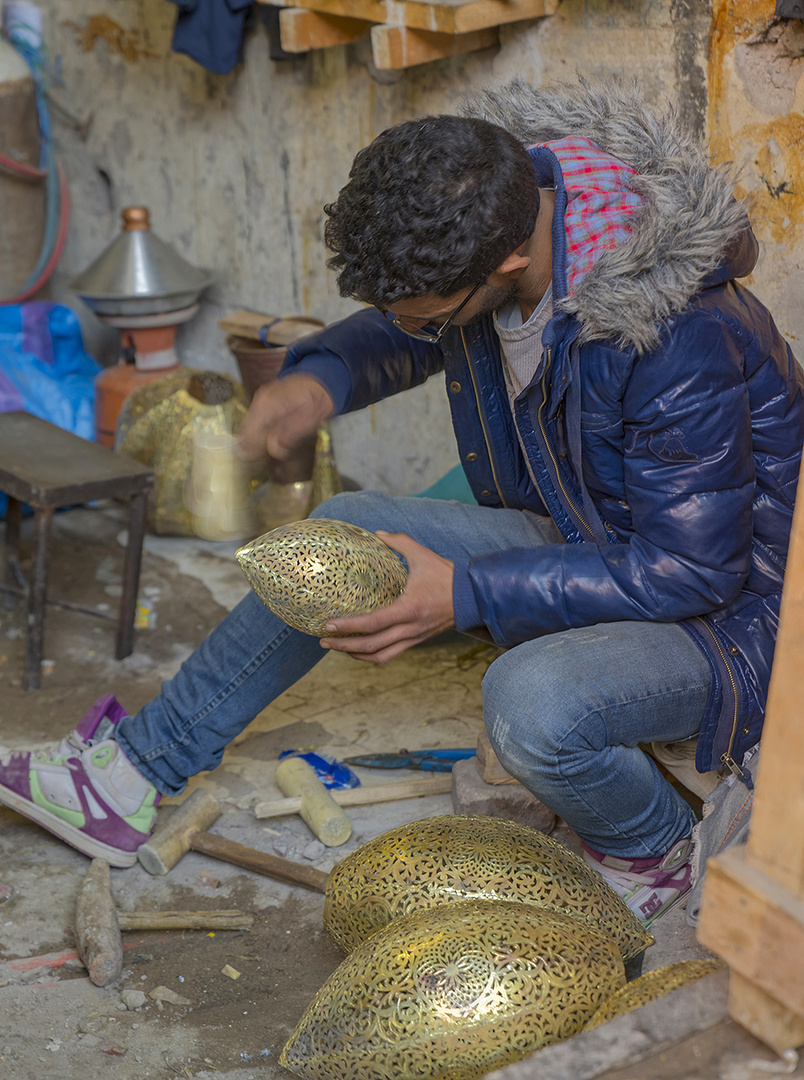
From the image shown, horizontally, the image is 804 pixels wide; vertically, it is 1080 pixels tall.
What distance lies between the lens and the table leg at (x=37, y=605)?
11.3 feet

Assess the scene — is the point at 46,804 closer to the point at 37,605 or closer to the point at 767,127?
the point at 37,605

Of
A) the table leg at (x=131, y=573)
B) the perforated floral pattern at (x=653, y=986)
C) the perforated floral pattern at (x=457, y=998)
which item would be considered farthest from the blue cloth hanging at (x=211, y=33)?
the perforated floral pattern at (x=653, y=986)

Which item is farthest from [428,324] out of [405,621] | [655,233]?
[405,621]

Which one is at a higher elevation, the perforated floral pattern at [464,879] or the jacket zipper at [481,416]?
the jacket zipper at [481,416]

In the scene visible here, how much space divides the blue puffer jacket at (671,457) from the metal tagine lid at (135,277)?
3.24 metres

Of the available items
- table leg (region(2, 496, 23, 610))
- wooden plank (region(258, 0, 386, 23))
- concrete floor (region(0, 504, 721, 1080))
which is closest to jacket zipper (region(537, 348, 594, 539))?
concrete floor (region(0, 504, 721, 1080))

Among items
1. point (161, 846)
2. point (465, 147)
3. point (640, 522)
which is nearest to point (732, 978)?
point (640, 522)

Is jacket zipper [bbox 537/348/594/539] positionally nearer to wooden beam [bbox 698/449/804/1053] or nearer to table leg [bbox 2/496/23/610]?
wooden beam [bbox 698/449/804/1053]

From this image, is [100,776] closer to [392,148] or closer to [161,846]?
[161,846]

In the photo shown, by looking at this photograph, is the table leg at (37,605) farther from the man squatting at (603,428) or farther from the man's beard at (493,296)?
the man's beard at (493,296)

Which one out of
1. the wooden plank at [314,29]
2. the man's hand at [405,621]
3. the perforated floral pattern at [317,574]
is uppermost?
the wooden plank at [314,29]

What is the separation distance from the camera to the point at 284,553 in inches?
84.4

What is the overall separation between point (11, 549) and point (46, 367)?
63.6 inches

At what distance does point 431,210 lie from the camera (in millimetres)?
1853
